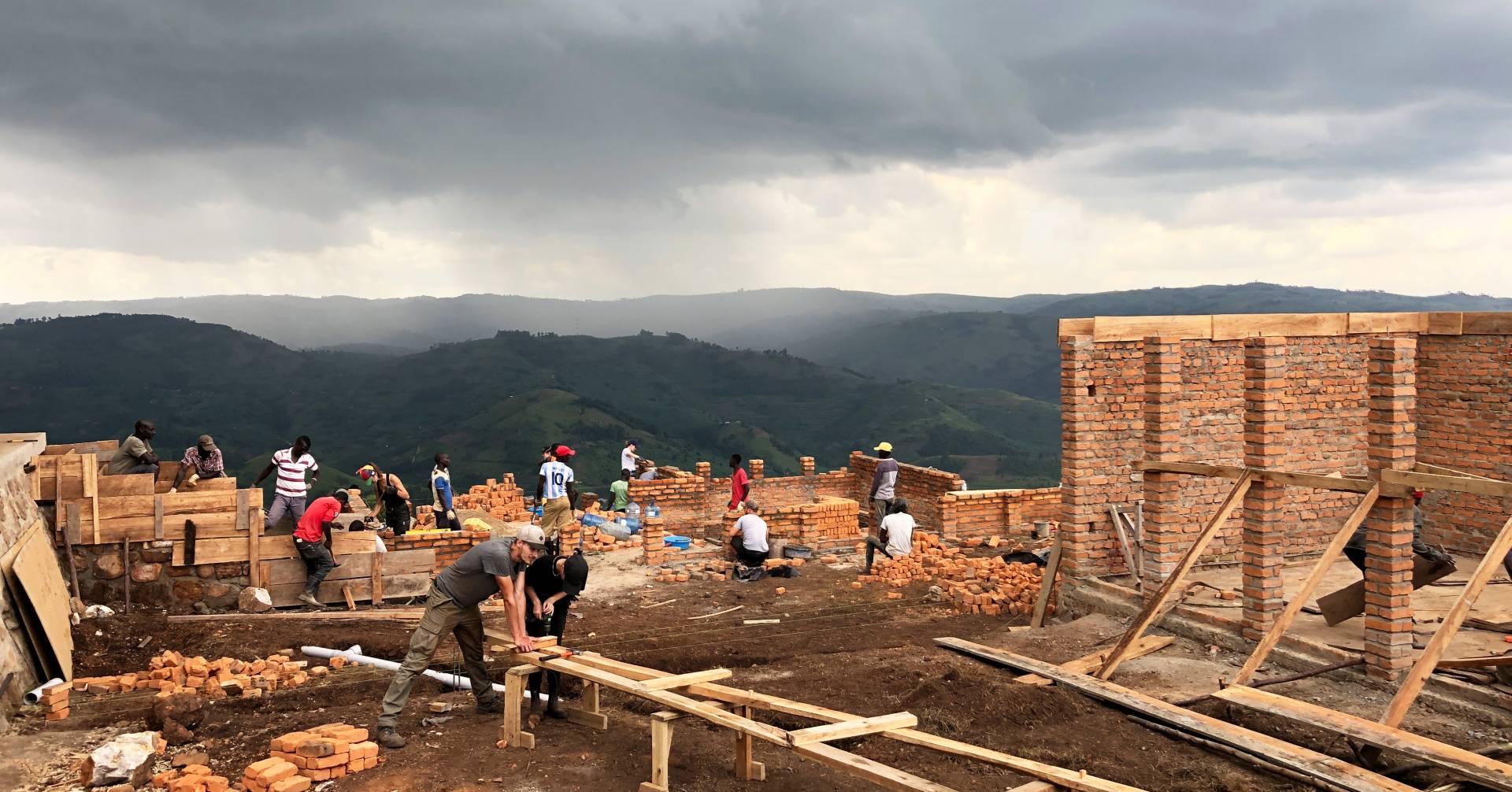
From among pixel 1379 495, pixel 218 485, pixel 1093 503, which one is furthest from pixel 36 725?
pixel 1379 495

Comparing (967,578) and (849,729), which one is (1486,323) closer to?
(967,578)

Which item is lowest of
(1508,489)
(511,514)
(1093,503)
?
(511,514)

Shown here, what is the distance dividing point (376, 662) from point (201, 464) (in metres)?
5.10

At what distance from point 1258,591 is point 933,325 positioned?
145433 millimetres

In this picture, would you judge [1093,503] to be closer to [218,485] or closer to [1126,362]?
[1126,362]

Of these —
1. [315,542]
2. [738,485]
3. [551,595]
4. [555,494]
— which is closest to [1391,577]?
[551,595]

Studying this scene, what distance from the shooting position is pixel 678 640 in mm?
11250

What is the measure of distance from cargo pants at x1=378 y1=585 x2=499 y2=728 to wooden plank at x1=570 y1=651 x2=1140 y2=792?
98 centimetres

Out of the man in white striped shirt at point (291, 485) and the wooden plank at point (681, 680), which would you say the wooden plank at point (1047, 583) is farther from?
the man in white striped shirt at point (291, 485)

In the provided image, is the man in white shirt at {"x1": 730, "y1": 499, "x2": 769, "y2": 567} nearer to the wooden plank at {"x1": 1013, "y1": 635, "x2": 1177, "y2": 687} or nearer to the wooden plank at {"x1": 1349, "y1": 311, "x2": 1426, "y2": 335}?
the wooden plank at {"x1": 1013, "y1": 635, "x2": 1177, "y2": 687}

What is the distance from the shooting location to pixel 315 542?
12.2 meters

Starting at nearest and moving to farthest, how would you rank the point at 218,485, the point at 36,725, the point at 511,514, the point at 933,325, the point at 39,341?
the point at 36,725
the point at 218,485
the point at 511,514
the point at 39,341
the point at 933,325

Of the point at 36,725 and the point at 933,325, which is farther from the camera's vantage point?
the point at 933,325

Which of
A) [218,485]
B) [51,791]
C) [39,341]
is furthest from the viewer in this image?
[39,341]
